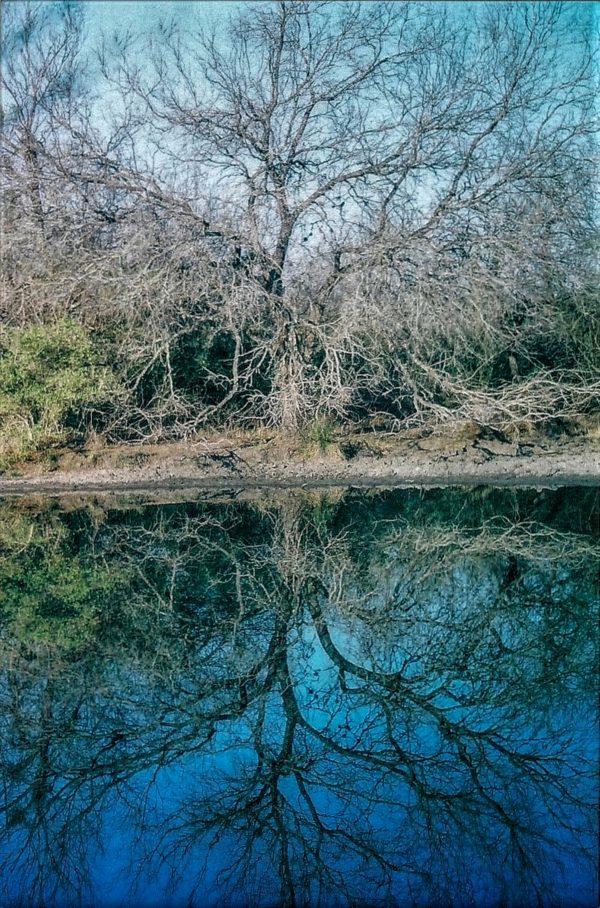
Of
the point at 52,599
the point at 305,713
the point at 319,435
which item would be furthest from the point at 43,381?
the point at 305,713

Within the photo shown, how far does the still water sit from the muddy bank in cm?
436

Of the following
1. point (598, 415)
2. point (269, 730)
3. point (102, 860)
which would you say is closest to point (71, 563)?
point (269, 730)

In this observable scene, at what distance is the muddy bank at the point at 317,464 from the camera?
47.8 feet

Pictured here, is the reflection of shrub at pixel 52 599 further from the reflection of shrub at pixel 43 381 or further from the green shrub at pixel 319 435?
the green shrub at pixel 319 435

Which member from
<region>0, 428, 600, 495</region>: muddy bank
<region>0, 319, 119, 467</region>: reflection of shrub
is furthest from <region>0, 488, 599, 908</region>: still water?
<region>0, 319, 119, 467</region>: reflection of shrub

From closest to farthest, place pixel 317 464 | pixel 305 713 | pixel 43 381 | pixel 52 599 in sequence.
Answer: pixel 305 713
pixel 52 599
pixel 317 464
pixel 43 381

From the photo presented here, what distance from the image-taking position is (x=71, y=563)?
32.1 feet

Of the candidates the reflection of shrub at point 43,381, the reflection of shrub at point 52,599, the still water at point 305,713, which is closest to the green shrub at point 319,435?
the reflection of shrub at point 43,381

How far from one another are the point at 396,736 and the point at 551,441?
1043 cm

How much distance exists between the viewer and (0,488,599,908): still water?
417 centimetres

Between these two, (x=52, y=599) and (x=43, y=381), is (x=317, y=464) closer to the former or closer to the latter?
(x=43, y=381)

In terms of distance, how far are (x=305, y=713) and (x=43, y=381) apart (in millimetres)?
10668

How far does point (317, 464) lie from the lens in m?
15.1

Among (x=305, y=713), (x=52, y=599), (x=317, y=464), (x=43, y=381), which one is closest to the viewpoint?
(x=305, y=713)
